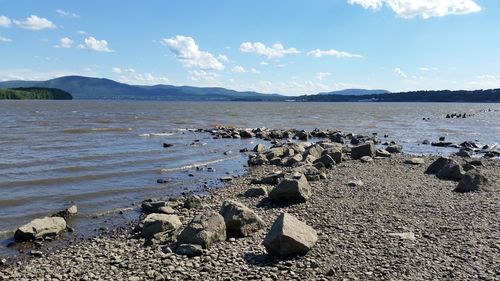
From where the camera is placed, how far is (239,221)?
13211mm

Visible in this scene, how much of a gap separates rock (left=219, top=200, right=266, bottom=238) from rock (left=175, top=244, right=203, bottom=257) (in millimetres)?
1490

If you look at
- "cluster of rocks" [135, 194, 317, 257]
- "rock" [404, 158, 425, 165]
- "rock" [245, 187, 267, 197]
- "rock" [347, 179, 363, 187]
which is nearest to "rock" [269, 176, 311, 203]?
"rock" [245, 187, 267, 197]

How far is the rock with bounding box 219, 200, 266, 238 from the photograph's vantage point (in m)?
13.2

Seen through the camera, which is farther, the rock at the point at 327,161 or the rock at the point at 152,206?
the rock at the point at 327,161

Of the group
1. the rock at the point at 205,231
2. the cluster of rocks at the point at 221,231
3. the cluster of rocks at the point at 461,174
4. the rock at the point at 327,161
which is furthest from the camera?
the rock at the point at 327,161

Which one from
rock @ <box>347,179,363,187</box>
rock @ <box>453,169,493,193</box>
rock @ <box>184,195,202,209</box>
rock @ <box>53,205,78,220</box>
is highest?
rock @ <box>453,169,493,193</box>

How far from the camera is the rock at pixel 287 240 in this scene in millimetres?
11102

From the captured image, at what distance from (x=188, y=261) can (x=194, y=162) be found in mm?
18785

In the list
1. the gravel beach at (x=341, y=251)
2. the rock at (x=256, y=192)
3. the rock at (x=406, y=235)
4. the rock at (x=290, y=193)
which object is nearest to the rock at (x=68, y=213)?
the gravel beach at (x=341, y=251)

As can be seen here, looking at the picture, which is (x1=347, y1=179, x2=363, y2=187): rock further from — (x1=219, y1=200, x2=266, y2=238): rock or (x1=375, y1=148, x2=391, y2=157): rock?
(x1=375, y1=148, x2=391, y2=157): rock

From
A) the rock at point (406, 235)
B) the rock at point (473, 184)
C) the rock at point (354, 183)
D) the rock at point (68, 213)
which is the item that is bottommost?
the rock at point (68, 213)

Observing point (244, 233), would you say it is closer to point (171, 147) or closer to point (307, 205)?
point (307, 205)

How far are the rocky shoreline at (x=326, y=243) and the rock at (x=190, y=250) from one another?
3cm

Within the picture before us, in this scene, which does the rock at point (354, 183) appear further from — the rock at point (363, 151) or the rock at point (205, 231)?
the rock at point (363, 151)
